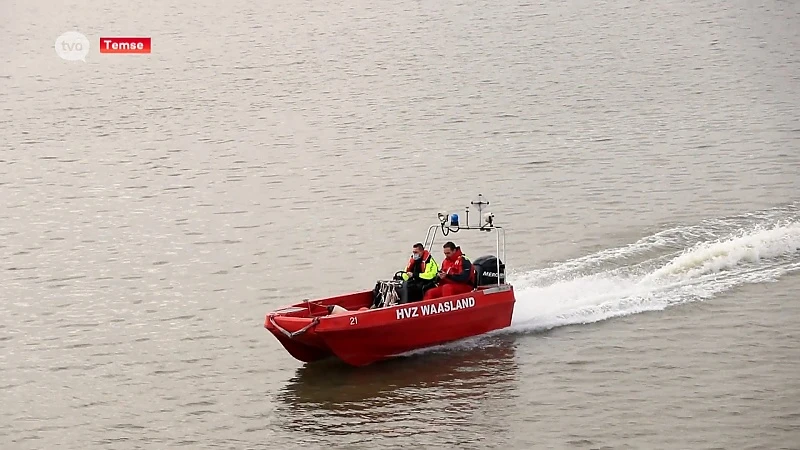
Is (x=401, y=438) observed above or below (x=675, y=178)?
below

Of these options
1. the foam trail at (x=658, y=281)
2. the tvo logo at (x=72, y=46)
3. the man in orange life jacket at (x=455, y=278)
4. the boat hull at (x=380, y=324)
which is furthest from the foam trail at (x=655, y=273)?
the tvo logo at (x=72, y=46)

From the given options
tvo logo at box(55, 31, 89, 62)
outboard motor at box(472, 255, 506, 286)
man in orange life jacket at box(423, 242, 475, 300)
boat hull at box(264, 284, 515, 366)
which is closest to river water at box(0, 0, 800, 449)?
boat hull at box(264, 284, 515, 366)

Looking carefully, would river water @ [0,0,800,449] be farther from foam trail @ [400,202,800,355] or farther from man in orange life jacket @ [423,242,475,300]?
man in orange life jacket @ [423,242,475,300]

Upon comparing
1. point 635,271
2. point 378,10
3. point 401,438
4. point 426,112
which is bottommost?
point 401,438

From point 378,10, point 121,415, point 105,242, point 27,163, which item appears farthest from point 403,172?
point 378,10

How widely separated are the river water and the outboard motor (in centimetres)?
87

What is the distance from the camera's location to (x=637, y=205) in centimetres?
2573

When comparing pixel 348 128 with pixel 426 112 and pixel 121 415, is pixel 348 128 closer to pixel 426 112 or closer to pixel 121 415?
pixel 426 112

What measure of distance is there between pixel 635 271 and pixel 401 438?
24.4 ft

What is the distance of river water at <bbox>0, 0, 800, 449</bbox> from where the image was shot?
17156 mm

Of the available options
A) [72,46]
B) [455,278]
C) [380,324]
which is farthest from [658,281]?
[72,46]

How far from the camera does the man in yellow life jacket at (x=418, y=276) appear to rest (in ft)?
62.6

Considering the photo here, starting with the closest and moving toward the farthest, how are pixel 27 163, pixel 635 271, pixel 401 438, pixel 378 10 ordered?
1. pixel 401 438
2. pixel 635 271
3. pixel 27 163
4. pixel 378 10

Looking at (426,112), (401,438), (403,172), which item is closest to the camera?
(401,438)
